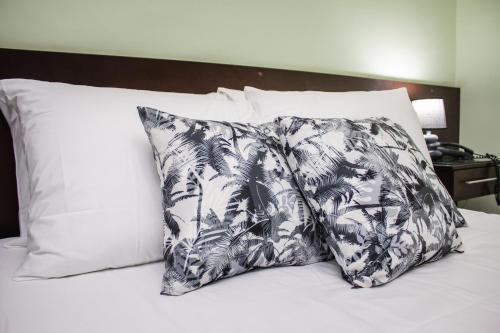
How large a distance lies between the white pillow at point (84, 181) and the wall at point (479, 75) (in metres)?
2.26

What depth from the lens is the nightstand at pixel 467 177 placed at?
1.72 meters

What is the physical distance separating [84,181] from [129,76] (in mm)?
581

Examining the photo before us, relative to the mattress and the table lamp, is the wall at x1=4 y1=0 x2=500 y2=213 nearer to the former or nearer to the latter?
the table lamp

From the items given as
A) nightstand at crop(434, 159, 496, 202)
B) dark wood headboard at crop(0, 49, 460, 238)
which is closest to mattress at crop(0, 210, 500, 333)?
dark wood headboard at crop(0, 49, 460, 238)

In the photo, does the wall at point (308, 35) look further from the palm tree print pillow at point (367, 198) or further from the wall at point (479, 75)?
the palm tree print pillow at point (367, 198)

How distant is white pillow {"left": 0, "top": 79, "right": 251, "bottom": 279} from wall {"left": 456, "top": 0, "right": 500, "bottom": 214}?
2256 mm

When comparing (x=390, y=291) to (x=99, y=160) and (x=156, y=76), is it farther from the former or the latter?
(x=156, y=76)

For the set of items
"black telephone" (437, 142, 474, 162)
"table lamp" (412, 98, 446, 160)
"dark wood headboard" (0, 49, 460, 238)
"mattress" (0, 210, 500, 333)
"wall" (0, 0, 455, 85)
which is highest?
"wall" (0, 0, 455, 85)

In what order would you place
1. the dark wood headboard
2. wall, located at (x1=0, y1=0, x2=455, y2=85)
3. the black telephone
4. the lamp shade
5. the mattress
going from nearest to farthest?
the mattress, the dark wood headboard, wall, located at (x1=0, y1=0, x2=455, y2=85), the black telephone, the lamp shade

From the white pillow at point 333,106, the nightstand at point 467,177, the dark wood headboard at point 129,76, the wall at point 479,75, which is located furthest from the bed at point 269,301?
the wall at point 479,75

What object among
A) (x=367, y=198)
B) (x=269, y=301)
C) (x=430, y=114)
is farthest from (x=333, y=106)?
(x=430, y=114)

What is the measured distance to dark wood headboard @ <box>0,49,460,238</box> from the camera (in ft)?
3.64

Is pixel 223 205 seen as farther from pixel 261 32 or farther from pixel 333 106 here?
pixel 261 32

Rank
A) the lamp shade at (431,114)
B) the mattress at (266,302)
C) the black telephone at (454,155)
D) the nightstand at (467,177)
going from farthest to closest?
the lamp shade at (431,114) → the black telephone at (454,155) → the nightstand at (467,177) → the mattress at (266,302)
